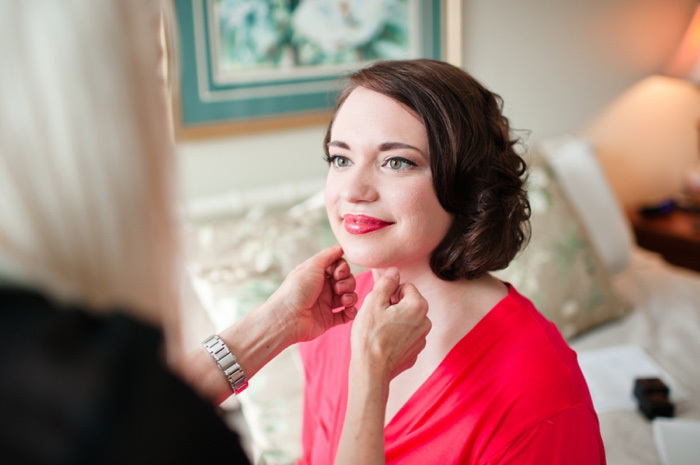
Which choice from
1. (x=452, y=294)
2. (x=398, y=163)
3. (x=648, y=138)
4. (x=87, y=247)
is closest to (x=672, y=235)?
(x=648, y=138)

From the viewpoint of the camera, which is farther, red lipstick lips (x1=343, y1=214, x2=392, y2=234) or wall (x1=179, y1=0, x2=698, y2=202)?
wall (x1=179, y1=0, x2=698, y2=202)

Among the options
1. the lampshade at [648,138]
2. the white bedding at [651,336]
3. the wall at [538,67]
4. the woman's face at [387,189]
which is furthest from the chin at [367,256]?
the lampshade at [648,138]

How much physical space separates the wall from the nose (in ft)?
4.02

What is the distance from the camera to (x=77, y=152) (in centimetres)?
53

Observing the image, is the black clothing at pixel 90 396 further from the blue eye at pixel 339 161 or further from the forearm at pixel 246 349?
the blue eye at pixel 339 161

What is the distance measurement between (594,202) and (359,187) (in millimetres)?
1764

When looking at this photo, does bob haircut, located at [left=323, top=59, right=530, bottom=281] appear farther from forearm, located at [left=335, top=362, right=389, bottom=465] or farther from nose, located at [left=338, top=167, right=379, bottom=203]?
forearm, located at [left=335, top=362, right=389, bottom=465]

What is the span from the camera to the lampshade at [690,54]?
3.14 meters

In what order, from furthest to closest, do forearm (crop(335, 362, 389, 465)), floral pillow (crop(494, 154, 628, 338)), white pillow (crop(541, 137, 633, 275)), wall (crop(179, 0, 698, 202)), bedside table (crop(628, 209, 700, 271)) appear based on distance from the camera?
1. bedside table (crop(628, 209, 700, 271))
2. white pillow (crop(541, 137, 633, 275))
3. wall (crop(179, 0, 698, 202))
4. floral pillow (crop(494, 154, 628, 338))
5. forearm (crop(335, 362, 389, 465))

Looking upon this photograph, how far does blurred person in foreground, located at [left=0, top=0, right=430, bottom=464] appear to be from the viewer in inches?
19.1

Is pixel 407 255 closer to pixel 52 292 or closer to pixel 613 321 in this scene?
pixel 52 292

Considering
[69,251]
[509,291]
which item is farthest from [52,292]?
[509,291]

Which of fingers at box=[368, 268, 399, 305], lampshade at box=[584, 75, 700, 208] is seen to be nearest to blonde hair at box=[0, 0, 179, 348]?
fingers at box=[368, 268, 399, 305]

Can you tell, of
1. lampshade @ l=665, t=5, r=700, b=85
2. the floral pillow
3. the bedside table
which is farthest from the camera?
lampshade @ l=665, t=5, r=700, b=85
